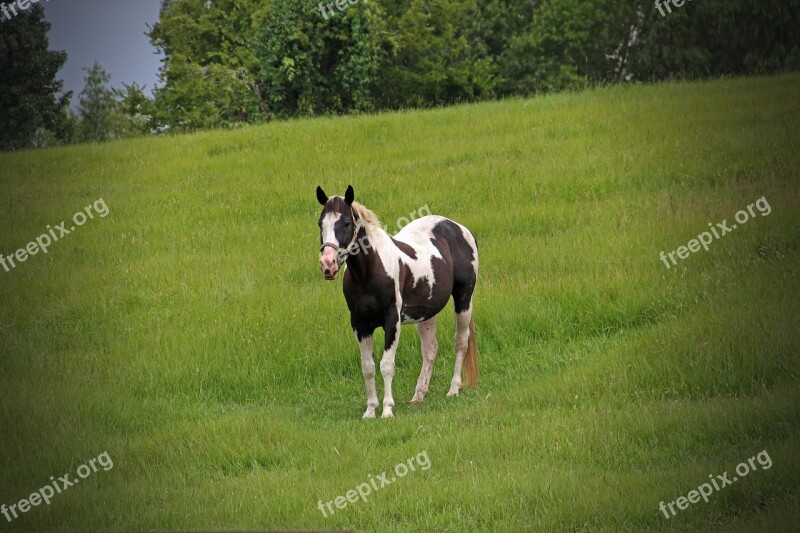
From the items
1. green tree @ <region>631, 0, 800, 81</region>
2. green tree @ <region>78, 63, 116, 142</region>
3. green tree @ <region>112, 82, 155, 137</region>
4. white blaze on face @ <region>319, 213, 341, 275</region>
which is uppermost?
green tree @ <region>78, 63, 116, 142</region>

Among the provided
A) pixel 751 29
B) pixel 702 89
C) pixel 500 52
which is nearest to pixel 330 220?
pixel 702 89

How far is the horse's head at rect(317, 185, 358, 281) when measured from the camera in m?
11.4

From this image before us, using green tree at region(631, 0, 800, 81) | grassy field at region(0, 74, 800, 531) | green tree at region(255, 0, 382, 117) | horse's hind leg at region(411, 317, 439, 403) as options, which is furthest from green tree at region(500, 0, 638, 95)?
horse's hind leg at region(411, 317, 439, 403)

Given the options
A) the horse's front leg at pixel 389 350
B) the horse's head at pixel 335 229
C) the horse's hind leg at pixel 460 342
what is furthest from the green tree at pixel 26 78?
the horse's head at pixel 335 229

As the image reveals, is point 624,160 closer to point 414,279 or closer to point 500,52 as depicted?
point 414,279

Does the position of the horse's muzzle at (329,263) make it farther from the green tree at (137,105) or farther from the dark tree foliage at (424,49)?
the green tree at (137,105)

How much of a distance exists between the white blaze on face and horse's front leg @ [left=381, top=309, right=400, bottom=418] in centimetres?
156

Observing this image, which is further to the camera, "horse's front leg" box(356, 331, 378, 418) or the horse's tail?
the horse's tail

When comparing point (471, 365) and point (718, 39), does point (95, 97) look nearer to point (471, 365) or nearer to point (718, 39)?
point (718, 39)

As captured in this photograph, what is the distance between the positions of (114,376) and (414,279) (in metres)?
5.00

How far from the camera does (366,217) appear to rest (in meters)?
12.5

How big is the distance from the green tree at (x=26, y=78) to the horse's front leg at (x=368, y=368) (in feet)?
130

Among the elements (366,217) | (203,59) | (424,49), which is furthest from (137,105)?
(366,217)

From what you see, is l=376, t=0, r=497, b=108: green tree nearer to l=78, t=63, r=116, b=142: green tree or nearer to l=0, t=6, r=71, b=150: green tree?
l=0, t=6, r=71, b=150: green tree
